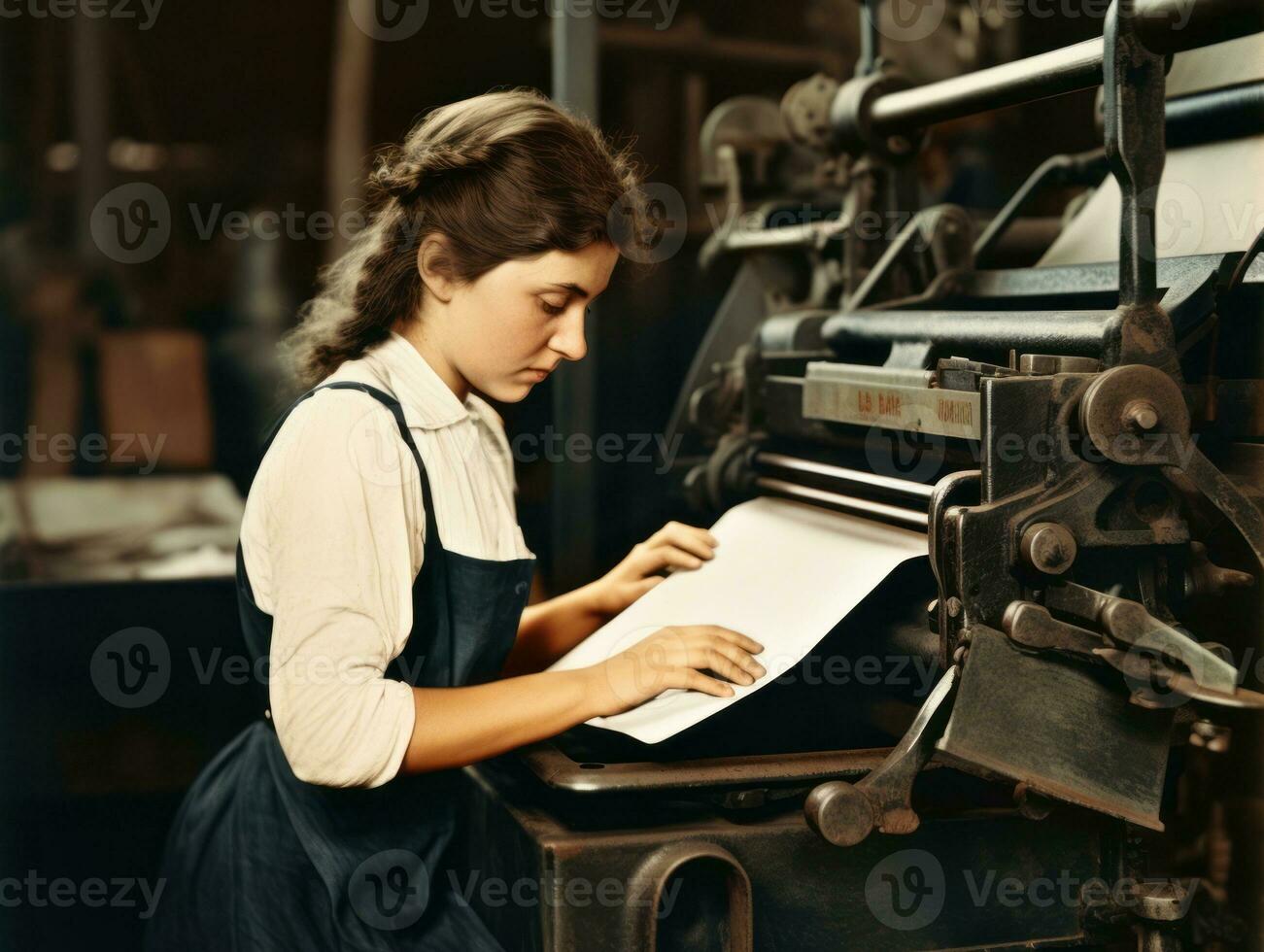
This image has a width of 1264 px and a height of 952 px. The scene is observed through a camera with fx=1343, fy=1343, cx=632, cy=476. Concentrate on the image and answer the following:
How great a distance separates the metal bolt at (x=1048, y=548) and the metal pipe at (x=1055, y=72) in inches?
15.3

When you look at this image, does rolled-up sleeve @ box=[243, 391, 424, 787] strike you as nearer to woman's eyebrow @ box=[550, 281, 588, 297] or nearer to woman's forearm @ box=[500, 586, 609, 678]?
woman's eyebrow @ box=[550, 281, 588, 297]

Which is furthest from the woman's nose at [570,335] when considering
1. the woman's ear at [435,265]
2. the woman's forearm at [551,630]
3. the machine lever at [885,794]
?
the machine lever at [885,794]

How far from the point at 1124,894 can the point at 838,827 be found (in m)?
0.33

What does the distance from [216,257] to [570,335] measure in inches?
78.2

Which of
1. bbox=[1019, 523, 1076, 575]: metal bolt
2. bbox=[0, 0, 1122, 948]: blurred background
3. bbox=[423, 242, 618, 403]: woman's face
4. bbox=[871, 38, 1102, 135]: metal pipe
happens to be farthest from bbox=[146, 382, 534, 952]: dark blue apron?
bbox=[0, 0, 1122, 948]: blurred background

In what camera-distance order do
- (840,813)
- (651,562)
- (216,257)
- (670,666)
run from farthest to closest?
(216,257) → (651,562) → (670,666) → (840,813)

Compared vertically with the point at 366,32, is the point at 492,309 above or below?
below

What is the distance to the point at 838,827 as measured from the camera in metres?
0.97

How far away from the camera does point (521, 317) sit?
1.30 meters

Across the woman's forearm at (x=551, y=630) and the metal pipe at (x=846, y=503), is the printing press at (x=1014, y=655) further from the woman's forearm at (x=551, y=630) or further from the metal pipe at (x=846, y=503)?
the woman's forearm at (x=551, y=630)

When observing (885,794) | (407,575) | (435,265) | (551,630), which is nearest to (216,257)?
(551,630)

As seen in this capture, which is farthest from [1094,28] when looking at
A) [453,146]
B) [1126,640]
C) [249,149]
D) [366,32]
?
[1126,640]

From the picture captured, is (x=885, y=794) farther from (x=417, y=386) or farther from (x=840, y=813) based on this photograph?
(x=417, y=386)

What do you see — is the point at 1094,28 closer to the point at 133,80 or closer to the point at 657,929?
the point at 133,80
